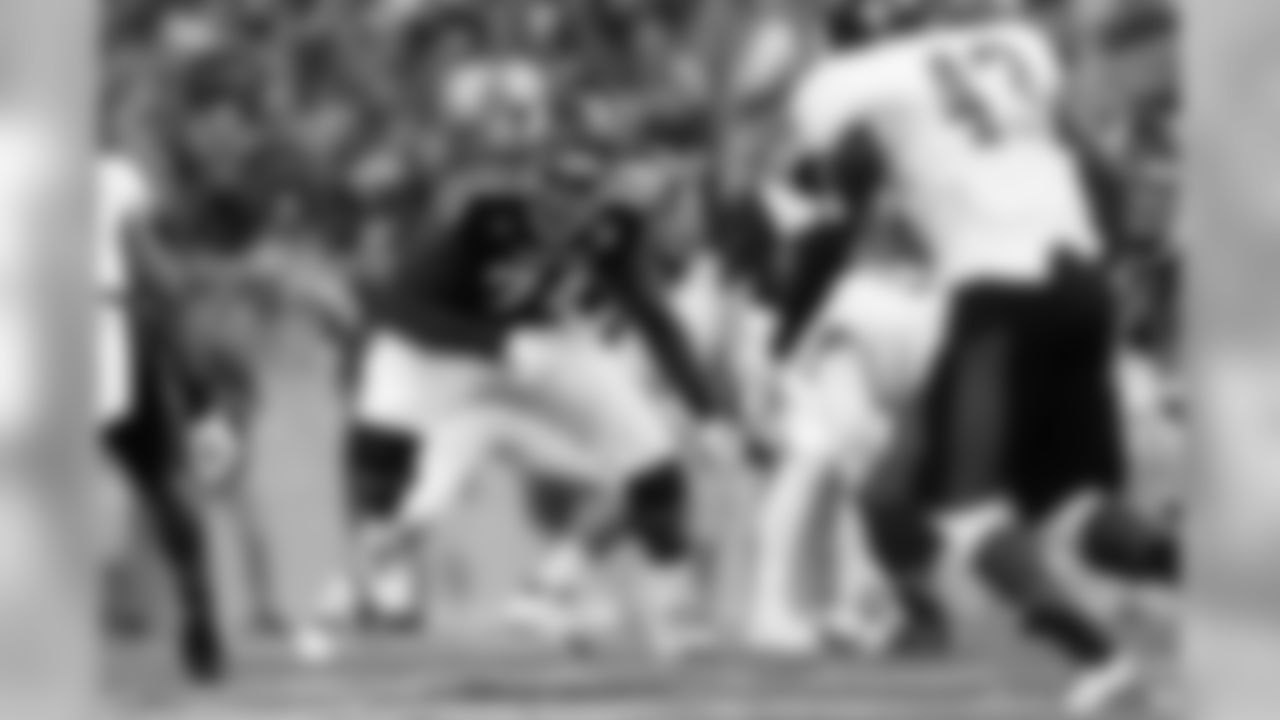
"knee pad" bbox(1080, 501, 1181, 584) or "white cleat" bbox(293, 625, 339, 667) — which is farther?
"white cleat" bbox(293, 625, 339, 667)

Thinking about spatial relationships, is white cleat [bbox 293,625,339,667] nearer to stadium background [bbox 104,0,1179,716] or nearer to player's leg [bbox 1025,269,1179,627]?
stadium background [bbox 104,0,1179,716]

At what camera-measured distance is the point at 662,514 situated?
125 inches

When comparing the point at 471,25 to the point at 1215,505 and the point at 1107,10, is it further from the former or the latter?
the point at 1215,505

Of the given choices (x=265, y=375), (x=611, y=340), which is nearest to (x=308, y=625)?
(x=265, y=375)

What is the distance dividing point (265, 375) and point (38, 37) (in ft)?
1.66

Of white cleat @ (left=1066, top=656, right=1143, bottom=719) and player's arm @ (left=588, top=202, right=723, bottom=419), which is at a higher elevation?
player's arm @ (left=588, top=202, right=723, bottom=419)

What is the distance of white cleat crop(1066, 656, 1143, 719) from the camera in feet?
10.2

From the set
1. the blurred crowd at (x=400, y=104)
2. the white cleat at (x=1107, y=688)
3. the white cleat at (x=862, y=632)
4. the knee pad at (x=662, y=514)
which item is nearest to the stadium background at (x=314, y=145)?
the blurred crowd at (x=400, y=104)

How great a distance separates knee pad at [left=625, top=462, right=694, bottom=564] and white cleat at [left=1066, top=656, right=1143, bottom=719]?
51 centimetres

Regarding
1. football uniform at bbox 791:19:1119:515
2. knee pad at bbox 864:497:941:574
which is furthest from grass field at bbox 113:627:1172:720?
football uniform at bbox 791:19:1119:515

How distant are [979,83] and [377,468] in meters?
0.89

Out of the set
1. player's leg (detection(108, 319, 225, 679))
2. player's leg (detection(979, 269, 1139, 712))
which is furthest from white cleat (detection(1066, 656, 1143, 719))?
player's leg (detection(108, 319, 225, 679))

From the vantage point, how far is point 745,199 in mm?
3166

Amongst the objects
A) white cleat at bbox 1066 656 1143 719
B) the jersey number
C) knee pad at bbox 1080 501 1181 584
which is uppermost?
the jersey number
